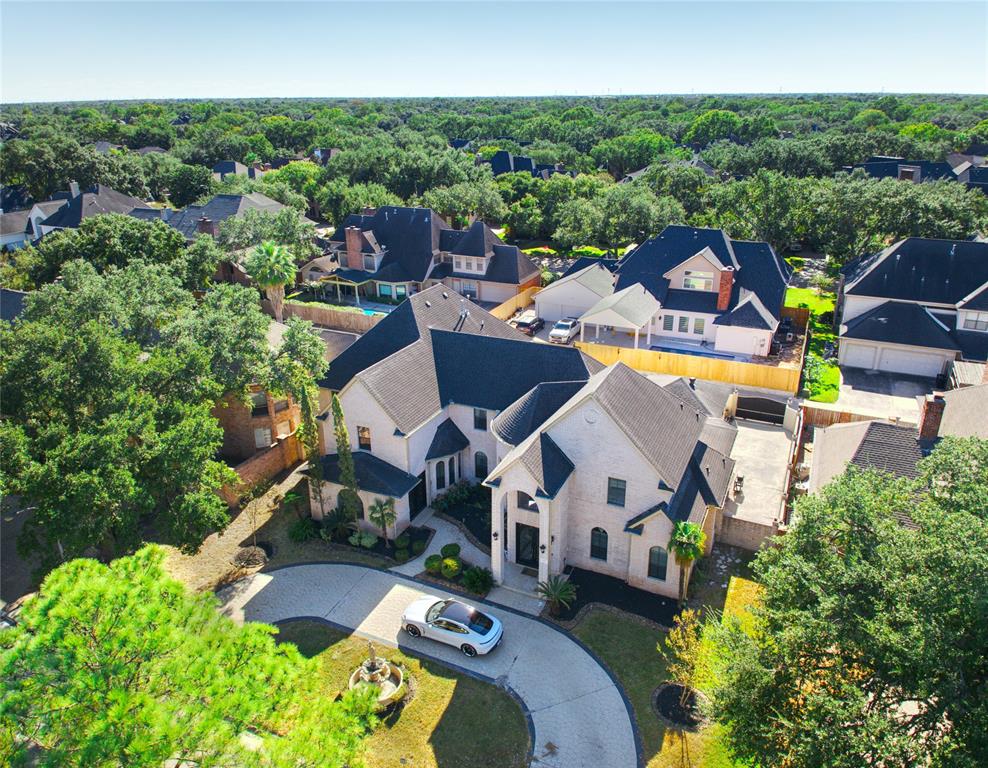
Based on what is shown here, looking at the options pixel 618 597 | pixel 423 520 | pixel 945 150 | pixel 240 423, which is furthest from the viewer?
pixel 945 150

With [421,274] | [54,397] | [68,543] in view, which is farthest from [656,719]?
[421,274]

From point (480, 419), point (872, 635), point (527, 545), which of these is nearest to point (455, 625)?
point (527, 545)

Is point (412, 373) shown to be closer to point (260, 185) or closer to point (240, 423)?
point (240, 423)

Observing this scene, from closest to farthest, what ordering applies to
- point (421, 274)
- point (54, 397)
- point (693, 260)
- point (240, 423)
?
point (54, 397)
point (240, 423)
point (693, 260)
point (421, 274)

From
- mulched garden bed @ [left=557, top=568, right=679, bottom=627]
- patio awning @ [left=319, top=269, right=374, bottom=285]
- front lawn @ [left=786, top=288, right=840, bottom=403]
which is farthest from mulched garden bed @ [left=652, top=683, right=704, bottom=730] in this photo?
patio awning @ [left=319, top=269, right=374, bottom=285]

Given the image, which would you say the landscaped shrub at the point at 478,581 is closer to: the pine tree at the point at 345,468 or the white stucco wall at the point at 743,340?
the pine tree at the point at 345,468

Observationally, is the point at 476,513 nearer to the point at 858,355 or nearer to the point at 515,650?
the point at 515,650
